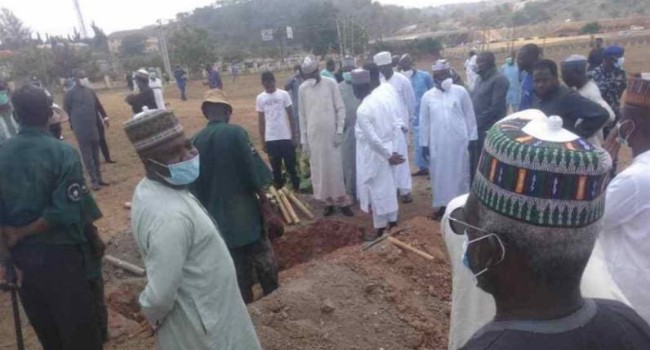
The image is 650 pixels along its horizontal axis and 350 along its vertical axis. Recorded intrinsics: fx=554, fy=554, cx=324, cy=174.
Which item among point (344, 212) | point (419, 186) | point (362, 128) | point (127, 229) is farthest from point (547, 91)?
point (127, 229)

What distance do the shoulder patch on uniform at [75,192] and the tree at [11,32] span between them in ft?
214

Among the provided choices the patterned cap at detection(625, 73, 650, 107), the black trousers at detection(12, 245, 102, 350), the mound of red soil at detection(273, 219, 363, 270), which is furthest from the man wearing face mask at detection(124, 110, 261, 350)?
the mound of red soil at detection(273, 219, 363, 270)

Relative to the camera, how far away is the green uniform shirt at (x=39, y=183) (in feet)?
10.0

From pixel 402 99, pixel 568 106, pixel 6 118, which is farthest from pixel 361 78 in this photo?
pixel 6 118

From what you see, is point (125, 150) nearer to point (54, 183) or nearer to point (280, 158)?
point (280, 158)

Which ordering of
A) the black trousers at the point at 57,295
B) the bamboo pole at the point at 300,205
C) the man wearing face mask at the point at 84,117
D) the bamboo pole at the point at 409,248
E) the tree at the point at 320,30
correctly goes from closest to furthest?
the black trousers at the point at 57,295
the bamboo pole at the point at 409,248
the bamboo pole at the point at 300,205
the man wearing face mask at the point at 84,117
the tree at the point at 320,30

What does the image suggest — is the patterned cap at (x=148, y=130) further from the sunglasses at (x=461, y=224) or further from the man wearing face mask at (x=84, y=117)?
the man wearing face mask at (x=84, y=117)

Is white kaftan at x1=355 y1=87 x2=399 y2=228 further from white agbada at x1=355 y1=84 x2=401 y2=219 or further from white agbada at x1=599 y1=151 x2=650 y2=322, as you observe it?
white agbada at x1=599 y1=151 x2=650 y2=322

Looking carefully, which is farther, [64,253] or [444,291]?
[444,291]

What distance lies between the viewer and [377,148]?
19.1ft

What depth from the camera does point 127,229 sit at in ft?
22.9

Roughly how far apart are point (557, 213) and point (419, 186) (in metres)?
7.30

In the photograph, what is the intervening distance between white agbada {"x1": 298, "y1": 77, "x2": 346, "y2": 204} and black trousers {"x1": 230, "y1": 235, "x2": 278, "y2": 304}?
3.00m

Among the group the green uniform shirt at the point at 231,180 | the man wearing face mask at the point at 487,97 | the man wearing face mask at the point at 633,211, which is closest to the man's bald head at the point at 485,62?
the man wearing face mask at the point at 487,97
